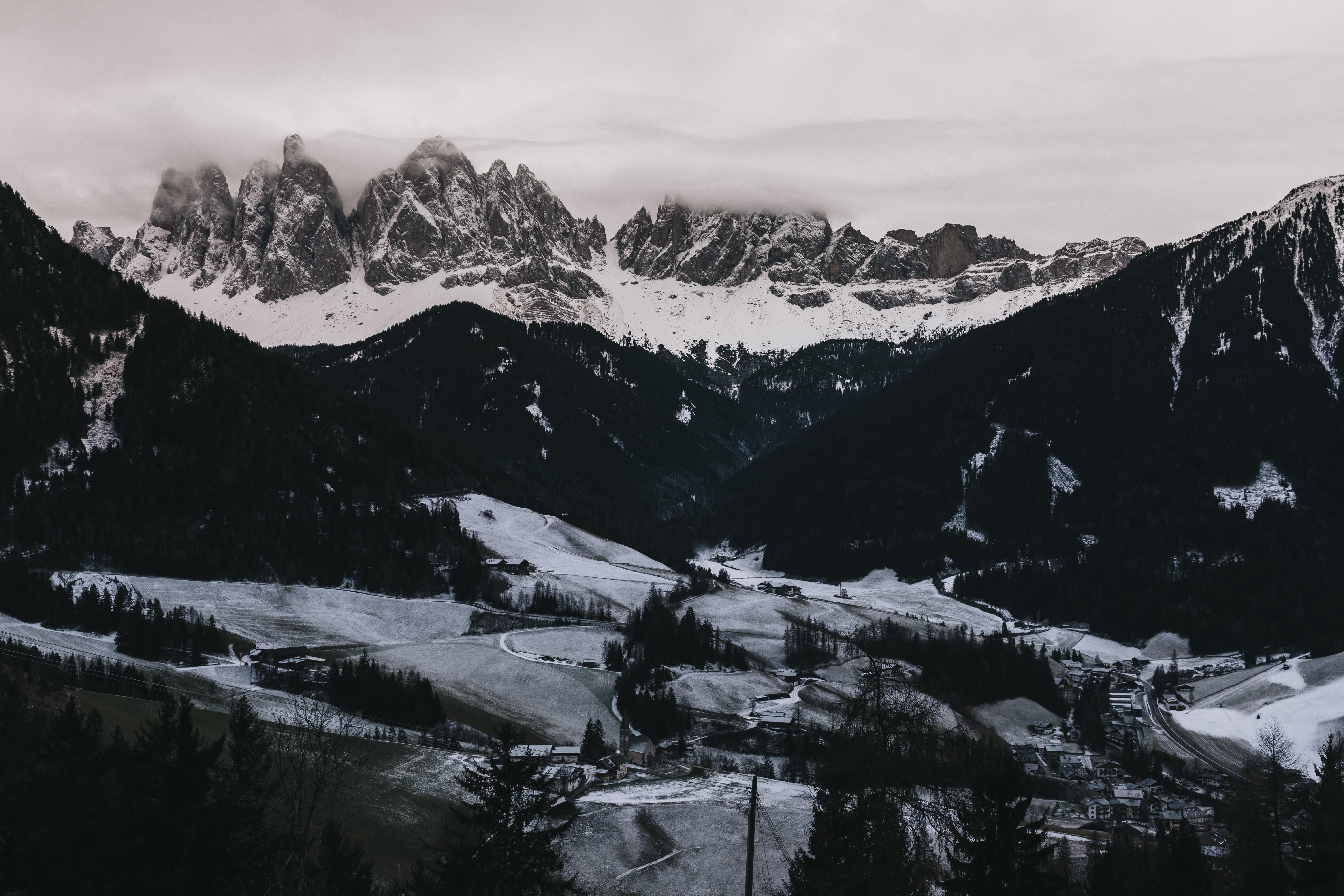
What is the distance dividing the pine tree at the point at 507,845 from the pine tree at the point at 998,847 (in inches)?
552

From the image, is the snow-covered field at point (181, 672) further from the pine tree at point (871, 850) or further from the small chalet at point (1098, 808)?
the pine tree at point (871, 850)

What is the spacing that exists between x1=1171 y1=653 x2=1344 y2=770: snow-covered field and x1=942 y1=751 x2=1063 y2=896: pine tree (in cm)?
11337

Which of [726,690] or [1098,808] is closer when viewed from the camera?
[1098,808]

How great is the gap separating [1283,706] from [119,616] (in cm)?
15532

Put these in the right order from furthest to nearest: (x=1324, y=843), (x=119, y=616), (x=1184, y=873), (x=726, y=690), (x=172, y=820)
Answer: (x=119, y=616), (x=726, y=690), (x=1324, y=843), (x=1184, y=873), (x=172, y=820)

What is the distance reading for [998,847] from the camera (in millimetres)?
39312

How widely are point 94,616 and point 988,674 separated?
121 m

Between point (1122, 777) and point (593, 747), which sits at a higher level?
point (593, 747)

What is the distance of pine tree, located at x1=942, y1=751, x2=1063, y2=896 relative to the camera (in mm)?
38500

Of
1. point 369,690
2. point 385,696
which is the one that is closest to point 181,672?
point 369,690

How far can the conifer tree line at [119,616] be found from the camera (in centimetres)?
16012

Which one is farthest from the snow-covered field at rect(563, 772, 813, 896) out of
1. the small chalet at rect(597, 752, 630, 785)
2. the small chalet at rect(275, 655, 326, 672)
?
the small chalet at rect(275, 655, 326, 672)

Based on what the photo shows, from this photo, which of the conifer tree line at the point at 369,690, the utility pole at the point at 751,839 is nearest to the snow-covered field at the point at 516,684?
the conifer tree line at the point at 369,690

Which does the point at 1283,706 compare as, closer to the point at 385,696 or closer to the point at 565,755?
the point at 565,755
